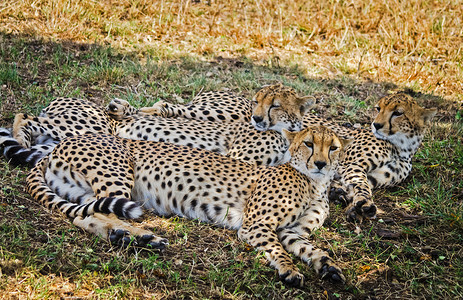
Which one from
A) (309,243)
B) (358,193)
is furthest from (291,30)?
(309,243)

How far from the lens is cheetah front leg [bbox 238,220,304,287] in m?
3.17

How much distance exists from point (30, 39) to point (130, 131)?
2.50 meters

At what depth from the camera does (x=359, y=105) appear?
6.46 meters

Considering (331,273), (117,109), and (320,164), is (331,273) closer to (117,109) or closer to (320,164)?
(320,164)

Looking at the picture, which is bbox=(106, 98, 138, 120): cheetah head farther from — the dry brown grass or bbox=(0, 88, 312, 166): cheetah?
the dry brown grass

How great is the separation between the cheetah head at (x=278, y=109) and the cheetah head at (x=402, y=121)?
2.16ft

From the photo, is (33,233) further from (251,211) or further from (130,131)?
(130,131)

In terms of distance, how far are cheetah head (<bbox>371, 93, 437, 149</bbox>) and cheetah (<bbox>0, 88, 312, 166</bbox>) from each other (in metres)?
0.68

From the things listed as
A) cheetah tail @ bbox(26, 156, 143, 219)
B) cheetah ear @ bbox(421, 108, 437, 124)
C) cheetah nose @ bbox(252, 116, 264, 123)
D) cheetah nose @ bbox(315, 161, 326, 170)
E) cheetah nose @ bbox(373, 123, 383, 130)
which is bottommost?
cheetah tail @ bbox(26, 156, 143, 219)

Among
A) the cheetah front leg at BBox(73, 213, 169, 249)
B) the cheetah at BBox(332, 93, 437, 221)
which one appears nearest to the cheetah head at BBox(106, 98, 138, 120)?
the cheetah front leg at BBox(73, 213, 169, 249)

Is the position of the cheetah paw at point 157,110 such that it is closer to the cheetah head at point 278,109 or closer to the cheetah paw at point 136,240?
the cheetah head at point 278,109

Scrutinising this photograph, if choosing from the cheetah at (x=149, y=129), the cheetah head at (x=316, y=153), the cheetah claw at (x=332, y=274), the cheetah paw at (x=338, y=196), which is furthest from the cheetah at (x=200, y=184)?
the cheetah at (x=149, y=129)

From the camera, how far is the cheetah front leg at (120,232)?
332 cm

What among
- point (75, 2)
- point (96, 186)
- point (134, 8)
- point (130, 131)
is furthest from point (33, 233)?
point (134, 8)
